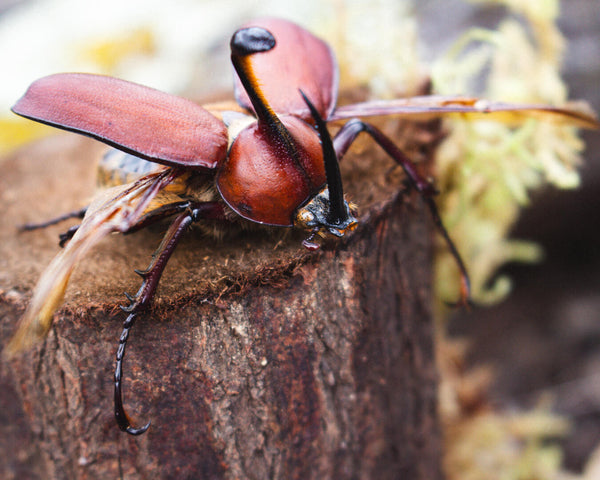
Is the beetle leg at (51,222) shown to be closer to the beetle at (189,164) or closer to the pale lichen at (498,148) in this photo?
the beetle at (189,164)

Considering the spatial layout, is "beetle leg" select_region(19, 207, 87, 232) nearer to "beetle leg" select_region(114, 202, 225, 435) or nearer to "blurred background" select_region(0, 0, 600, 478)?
"beetle leg" select_region(114, 202, 225, 435)

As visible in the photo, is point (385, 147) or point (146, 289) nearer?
point (146, 289)

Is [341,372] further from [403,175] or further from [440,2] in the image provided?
[440,2]

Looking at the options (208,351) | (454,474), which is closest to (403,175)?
(208,351)

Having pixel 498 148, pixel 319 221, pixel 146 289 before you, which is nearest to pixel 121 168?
pixel 146 289

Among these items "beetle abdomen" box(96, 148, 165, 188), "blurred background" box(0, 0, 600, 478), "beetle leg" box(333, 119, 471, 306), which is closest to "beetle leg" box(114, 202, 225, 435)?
"beetle abdomen" box(96, 148, 165, 188)

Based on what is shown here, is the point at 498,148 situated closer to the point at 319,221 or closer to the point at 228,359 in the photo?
the point at 319,221
